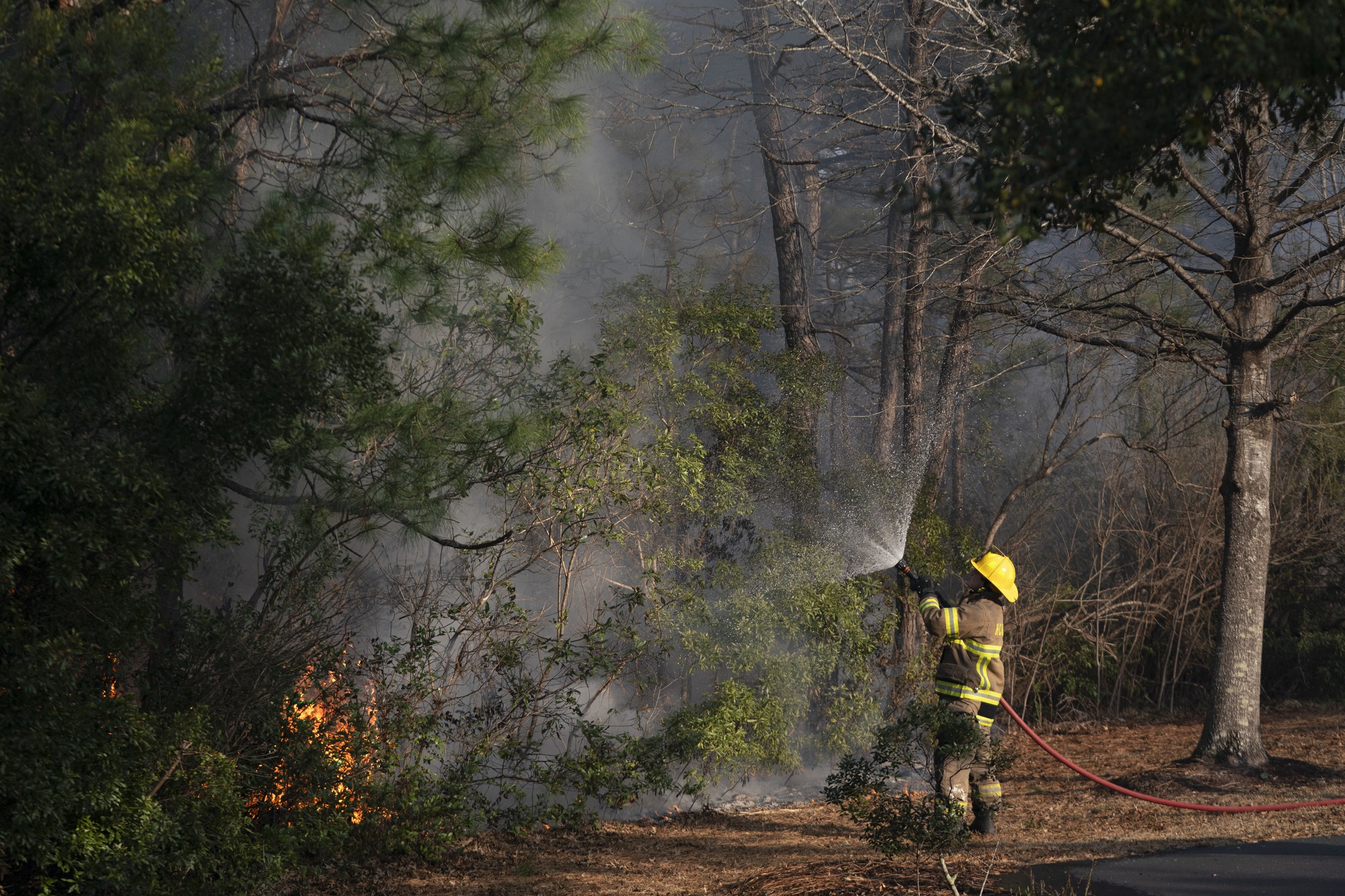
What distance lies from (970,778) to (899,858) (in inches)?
54.2

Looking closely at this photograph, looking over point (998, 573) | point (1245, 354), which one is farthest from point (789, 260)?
point (998, 573)

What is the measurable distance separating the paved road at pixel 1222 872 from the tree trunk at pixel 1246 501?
99.6 inches

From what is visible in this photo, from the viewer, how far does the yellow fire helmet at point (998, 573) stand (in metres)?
6.68

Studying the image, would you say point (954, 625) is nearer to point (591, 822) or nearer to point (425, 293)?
point (591, 822)

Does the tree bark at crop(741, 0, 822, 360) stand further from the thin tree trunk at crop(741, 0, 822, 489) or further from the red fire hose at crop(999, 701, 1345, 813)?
the red fire hose at crop(999, 701, 1345, 813)

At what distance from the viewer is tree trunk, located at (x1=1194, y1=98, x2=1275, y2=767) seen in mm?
7938

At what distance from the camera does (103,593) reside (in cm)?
405

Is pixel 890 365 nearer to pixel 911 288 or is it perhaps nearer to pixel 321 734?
pixel 911 288

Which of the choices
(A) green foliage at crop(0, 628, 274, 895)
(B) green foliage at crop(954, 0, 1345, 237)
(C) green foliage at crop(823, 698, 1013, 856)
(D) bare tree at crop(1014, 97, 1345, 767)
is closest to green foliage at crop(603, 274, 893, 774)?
(D) bare tree at crop(1014, 97, 1345, 767)

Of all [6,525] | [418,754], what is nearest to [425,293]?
[418,754]

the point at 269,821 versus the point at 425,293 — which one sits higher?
the point at 425,293

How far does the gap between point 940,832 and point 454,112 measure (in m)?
4.88

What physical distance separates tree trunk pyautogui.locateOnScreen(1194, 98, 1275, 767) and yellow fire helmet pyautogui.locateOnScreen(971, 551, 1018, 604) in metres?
2.55

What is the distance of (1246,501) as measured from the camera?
26.5ft
